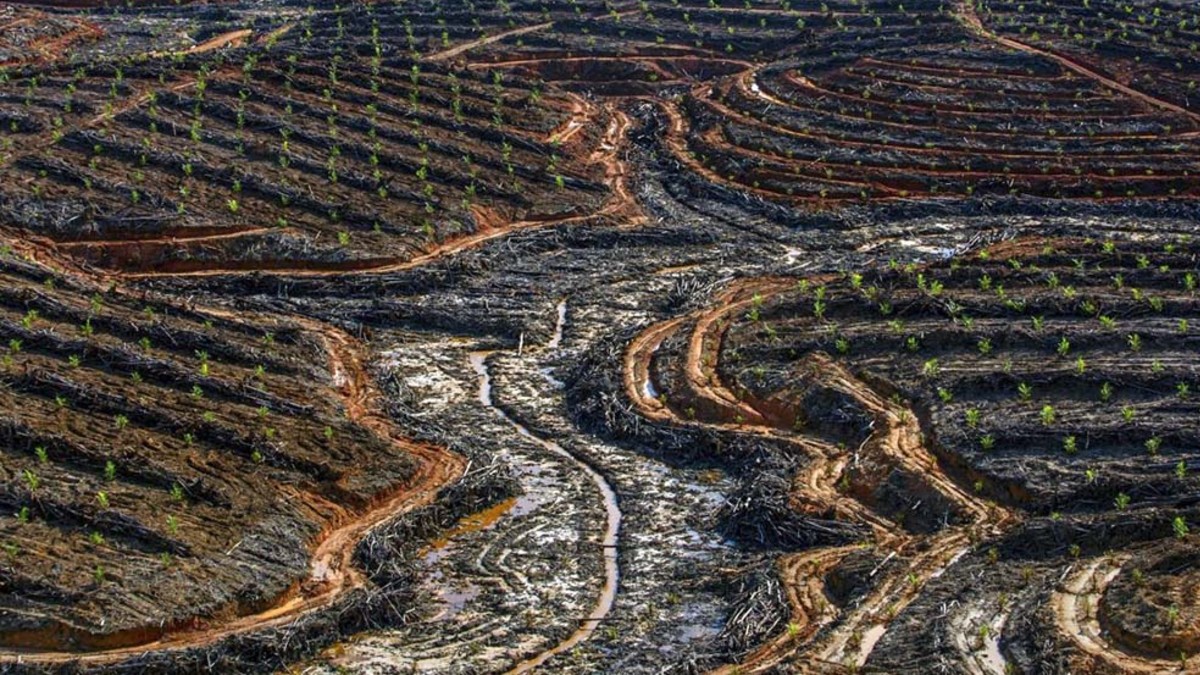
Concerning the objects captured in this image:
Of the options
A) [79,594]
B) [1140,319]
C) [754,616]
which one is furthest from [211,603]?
[1140,319]

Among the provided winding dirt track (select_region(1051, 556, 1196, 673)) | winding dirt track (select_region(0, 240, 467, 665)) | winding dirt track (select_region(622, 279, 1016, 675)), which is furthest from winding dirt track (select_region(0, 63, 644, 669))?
winding dirt track (select_region(1051, 556, 1196, 673))

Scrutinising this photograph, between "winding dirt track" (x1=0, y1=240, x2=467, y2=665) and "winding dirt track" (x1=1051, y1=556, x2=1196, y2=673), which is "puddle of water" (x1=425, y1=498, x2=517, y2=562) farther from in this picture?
"winding dirt track" (x1=1051, y1=556, x2=1196, y2=673)

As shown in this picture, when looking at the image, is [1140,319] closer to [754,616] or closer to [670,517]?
[670,517]

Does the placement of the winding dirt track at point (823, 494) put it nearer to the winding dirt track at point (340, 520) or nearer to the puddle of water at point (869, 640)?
the puddle of water at point (869, 640)

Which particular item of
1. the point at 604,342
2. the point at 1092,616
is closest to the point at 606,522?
the point at 604,342

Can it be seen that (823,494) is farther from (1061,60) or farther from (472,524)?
(1061,60)
